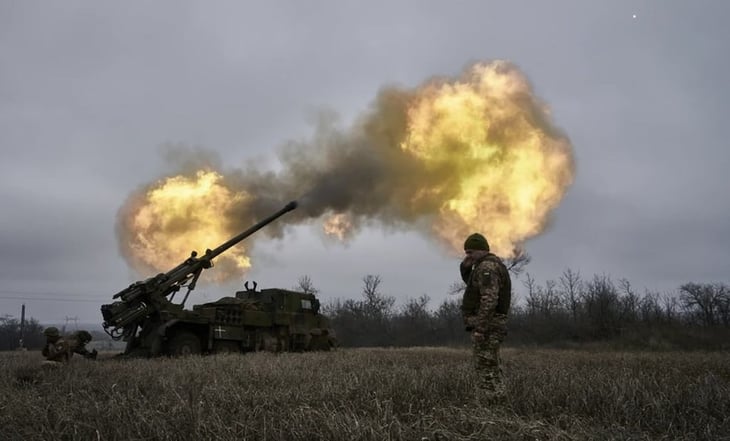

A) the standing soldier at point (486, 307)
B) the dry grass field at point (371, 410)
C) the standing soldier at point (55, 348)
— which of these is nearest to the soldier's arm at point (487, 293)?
the standing soldier at point (486, 307)

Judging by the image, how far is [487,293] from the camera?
20.0 ft

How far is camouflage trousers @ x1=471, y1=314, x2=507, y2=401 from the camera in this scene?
5.80m

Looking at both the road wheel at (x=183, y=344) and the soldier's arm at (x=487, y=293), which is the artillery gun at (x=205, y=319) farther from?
the soldier's arm at (x=487, y=293)

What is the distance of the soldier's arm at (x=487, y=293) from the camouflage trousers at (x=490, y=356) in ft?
0.32

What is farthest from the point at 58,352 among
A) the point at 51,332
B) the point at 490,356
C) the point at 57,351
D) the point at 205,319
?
the point at 490,356

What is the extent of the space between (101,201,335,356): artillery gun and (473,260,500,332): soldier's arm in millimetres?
12311

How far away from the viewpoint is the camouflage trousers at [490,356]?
580cm

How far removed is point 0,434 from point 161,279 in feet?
41.9

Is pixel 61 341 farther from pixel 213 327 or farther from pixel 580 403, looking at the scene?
pixel 580 403

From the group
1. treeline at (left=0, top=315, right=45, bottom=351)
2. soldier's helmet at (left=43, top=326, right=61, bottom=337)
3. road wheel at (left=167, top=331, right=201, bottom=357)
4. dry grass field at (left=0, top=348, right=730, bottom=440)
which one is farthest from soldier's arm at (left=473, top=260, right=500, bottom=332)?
treeline at (left=0, top=315, right=45, bottom=351)

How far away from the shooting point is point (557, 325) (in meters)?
34.8

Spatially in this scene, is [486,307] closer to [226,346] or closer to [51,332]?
[51,332]

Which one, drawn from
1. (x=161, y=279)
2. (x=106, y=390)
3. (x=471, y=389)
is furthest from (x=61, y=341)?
(x=471, y=389)

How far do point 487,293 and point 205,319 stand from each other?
13041 millimetres
